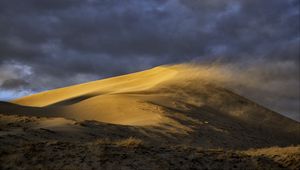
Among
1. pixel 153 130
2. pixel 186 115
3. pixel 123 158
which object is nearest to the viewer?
pixel 123 158

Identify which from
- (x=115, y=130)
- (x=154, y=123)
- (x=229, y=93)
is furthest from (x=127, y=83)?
(x=115, y=130)

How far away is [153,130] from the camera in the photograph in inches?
1378

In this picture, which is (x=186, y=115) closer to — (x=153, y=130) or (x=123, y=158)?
(x=153, y=130)

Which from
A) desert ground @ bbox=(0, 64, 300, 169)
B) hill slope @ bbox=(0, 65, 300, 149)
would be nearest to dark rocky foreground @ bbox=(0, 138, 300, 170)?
desert ground @ bbox=(0, 64, 300, 169)

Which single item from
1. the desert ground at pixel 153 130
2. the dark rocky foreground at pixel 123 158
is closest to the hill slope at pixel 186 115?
the desert ground at pixel 153 130

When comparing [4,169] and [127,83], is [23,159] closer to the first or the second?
[4,169]

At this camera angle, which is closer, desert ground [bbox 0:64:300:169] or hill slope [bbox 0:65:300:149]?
desert ground [bbox 0:64:300:169]

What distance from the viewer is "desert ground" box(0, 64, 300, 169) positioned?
53.3 ft

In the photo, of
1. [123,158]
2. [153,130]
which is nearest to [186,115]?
[153,130]

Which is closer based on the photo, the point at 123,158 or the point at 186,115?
the point at 123,158

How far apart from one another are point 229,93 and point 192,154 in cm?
5260

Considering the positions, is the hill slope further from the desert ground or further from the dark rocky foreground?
the dark rocky foreground

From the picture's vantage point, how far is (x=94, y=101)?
53.8 metres

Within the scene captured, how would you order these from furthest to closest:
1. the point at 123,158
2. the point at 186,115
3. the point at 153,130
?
the point at 186,115
the point at 153,130
the point at 123,158
